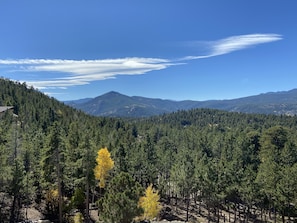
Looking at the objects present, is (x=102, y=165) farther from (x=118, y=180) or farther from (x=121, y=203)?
(x=121, y=203)

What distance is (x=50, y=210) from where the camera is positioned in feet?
146

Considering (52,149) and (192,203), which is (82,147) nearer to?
(52,149)

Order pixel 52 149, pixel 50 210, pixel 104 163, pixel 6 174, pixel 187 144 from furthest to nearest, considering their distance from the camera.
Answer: pixel 187 144 → pixel 104 163 → pixel 50 210 → pixel 52 149 → pixel 6 174

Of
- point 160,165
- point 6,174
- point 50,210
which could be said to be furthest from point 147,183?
point 6,174

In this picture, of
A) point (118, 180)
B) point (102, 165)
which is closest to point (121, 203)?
Result: point (118, 180)

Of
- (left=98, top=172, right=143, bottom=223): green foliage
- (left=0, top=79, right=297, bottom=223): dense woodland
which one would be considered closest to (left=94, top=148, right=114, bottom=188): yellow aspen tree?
(left=0, top=79, right=297, bottom=223): dense woodland

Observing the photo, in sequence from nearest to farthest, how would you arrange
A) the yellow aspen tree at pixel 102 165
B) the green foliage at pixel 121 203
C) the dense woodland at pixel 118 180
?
the green foliage at pixel 121 203 < the dense woodland at pixel 118 180 < the yellow aspen tree at pixel 102 165

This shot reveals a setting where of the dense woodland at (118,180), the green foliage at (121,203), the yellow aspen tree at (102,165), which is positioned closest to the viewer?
the green foliage at (121,203)

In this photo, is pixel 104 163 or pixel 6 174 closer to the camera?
pixel 6 174

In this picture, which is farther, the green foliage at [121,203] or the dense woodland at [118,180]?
the dense woodland at [118,180]

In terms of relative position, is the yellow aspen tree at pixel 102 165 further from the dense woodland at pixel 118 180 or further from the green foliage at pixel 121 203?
the green foliage at pixel 121 203

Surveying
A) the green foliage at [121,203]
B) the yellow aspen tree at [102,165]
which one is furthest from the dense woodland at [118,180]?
the yellow aspen tree at [102,165]

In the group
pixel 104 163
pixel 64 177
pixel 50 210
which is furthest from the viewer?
pixel 104 163

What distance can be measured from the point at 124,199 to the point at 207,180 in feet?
95.9
